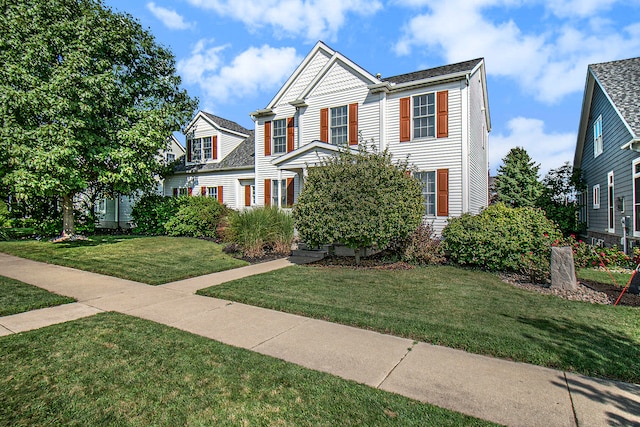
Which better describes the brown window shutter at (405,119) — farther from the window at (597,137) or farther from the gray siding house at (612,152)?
the window at (597,137)

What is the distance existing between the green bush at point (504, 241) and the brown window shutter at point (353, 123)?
6268 millimetres

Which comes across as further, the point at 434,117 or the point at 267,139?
the point at 267,139

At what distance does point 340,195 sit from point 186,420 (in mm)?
7368

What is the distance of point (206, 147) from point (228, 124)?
229 cm

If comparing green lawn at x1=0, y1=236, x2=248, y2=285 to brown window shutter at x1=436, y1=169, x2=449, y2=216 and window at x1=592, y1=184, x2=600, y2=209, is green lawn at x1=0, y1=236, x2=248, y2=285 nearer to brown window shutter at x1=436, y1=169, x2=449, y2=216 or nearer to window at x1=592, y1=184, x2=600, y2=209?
brown window shutter at x1=436, y1=169, x2=449, y2=216

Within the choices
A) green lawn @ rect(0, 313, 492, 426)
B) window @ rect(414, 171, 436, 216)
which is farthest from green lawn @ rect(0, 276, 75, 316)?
window @ rect(414, 171, 436, 216)

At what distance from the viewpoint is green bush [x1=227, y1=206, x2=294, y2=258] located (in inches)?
442

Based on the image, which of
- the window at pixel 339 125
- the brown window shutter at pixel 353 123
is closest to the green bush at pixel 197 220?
the window at pixel 339 125

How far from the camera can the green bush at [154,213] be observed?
17.9 metres

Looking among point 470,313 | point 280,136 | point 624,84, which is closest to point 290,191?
point 280,136

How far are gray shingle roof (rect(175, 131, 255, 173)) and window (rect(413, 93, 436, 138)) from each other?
944 cm

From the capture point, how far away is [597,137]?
1402cm

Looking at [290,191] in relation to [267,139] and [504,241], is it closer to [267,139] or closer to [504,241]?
[267,139]

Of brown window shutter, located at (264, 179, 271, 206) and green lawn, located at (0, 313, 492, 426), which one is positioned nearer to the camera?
green lawn, located at (0, 313, 492, 426)
